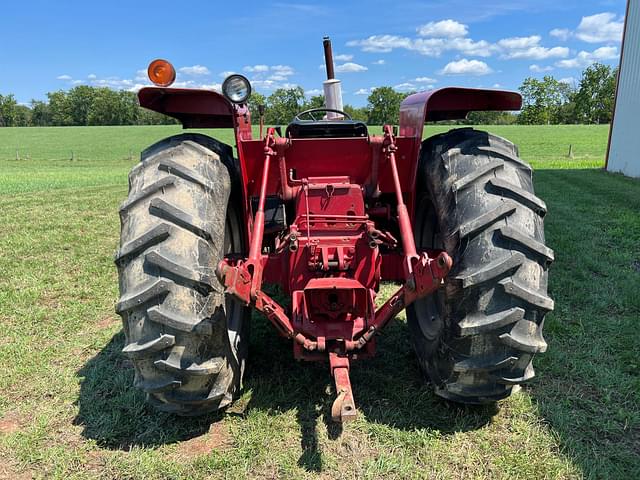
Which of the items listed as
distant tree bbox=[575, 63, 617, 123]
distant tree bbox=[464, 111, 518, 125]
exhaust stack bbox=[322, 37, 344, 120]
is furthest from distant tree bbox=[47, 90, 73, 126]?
exhaust stack bbox=[322, 37, 344, 120]

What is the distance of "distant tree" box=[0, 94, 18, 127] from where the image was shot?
88.2 metres

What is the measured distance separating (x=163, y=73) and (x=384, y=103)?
55848 millimetres

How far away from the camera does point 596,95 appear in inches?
2913

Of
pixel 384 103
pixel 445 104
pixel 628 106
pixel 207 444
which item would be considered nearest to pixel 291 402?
pixel 207 444

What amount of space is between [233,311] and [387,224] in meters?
1.27

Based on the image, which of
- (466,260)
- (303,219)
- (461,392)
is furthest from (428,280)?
(303,219)

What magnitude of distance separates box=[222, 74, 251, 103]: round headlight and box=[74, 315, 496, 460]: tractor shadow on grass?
5.70 feet

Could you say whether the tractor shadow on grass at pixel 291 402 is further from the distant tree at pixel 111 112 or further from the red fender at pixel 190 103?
the distant tree at pixel 111 112

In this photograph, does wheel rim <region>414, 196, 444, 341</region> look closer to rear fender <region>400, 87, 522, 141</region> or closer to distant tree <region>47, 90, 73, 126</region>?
rear fender <region>400, 87, 522, 141</region>

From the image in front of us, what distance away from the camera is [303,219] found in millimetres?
2883

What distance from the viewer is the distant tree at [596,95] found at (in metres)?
73.1

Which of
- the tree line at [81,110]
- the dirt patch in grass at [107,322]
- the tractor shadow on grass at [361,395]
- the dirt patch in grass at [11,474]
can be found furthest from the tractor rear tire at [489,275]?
the tree line at [81,110]

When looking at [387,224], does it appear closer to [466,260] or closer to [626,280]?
[466,260]

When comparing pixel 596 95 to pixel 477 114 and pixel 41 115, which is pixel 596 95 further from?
pixel 41 115
